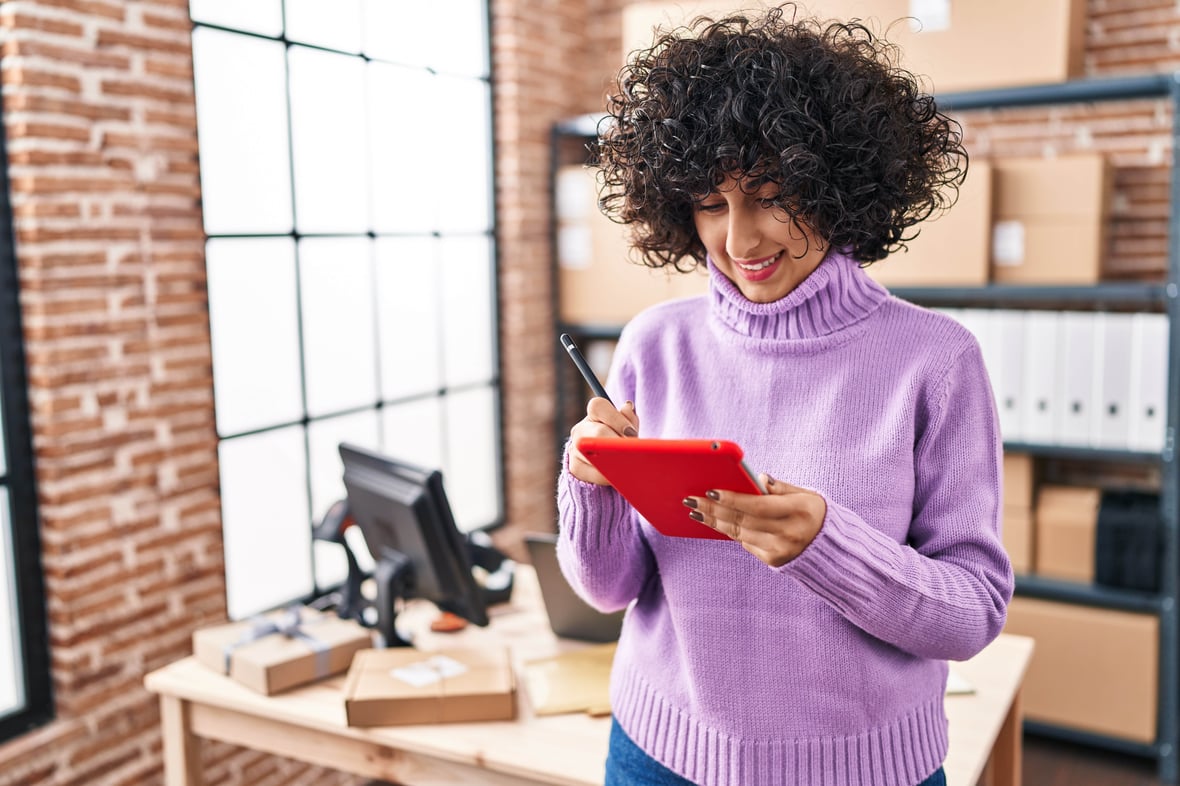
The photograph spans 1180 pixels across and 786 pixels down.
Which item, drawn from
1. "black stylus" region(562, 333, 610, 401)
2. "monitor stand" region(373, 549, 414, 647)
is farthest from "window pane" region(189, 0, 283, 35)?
"black stylus" region(562, 333, 610, 401)

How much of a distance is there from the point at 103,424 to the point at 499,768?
119 centimetres

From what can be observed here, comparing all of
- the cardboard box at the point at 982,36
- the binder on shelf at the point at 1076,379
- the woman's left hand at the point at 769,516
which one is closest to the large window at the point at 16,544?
the woman's left hand at the point at 769,516

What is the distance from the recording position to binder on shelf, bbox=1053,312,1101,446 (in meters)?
2.93

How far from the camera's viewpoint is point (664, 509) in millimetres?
1057

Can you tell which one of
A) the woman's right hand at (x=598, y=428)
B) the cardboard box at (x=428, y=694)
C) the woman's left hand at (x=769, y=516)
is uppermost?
the woman's right hand at (x=598, y=428)

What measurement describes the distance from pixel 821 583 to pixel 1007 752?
3.85 ft

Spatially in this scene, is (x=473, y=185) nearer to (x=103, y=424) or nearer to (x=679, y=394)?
(x=103, y=424)

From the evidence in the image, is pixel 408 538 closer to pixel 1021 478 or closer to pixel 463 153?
pixel 463 153

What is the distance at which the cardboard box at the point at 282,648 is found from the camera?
1.84 m

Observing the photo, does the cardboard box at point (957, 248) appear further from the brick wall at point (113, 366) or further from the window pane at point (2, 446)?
the window pane at point (2, 446)

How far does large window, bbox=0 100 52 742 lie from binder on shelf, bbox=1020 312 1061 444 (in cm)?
260

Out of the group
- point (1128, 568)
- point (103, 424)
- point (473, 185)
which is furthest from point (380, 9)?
point (1128, 568)

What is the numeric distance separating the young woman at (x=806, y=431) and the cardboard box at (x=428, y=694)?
0.51 metres

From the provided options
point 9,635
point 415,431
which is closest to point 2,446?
point 9,635
